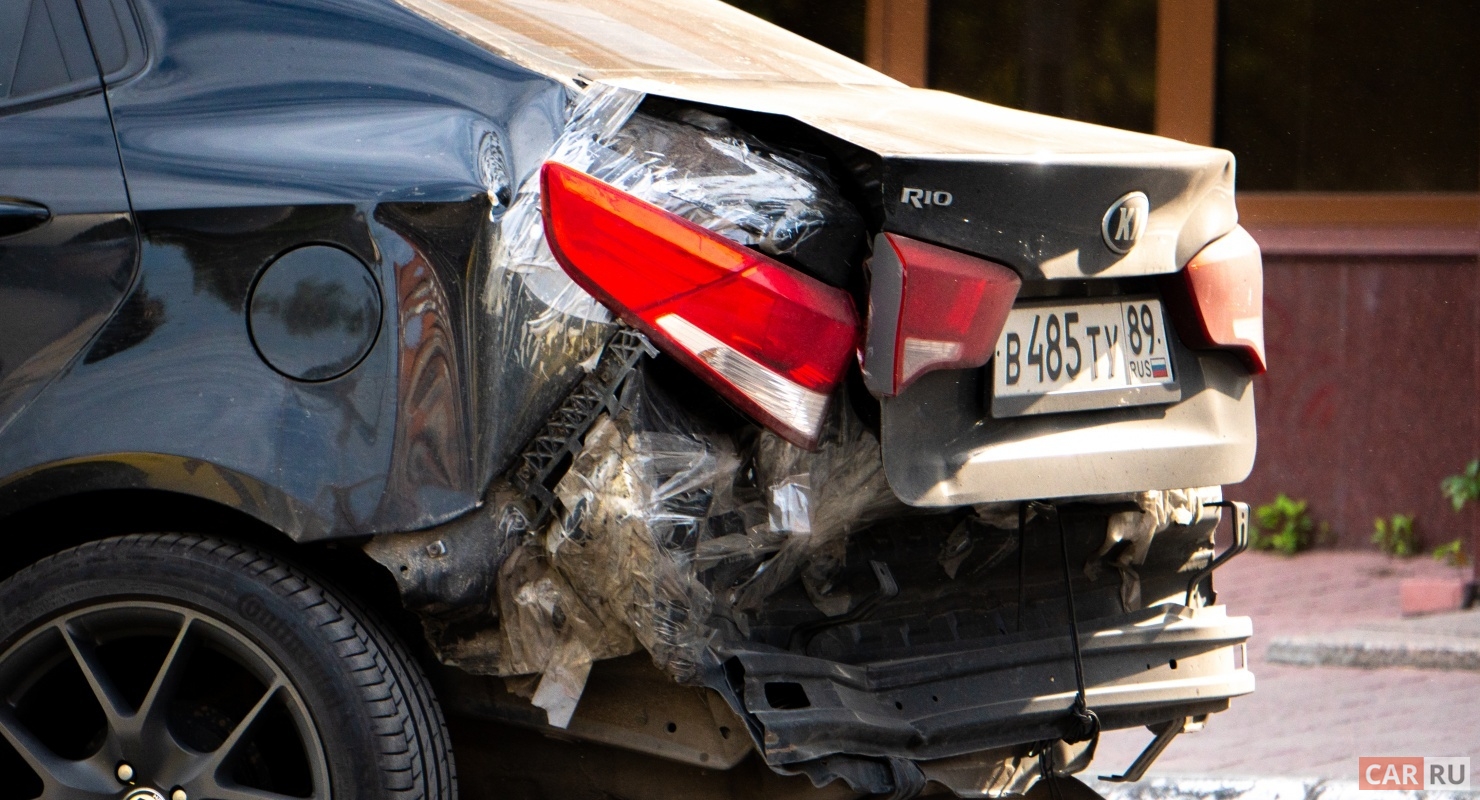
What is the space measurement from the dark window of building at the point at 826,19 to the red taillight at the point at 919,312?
5.61 metres

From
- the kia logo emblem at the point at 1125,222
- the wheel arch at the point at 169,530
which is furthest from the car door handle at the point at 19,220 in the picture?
the kia logo emblem at the point at 1125,222

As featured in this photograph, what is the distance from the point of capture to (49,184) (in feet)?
7.30

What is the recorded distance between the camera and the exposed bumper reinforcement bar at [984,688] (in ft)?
6.76

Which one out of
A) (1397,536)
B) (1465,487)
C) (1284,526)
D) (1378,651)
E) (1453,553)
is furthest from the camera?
(1284,526)

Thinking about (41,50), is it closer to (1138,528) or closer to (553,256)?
(553,256)

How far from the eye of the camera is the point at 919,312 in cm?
202

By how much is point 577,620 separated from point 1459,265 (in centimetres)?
567

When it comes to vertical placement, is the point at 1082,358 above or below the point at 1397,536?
above

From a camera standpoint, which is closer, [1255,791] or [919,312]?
[919,312]

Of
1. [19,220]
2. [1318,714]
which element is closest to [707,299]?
[19,220]
